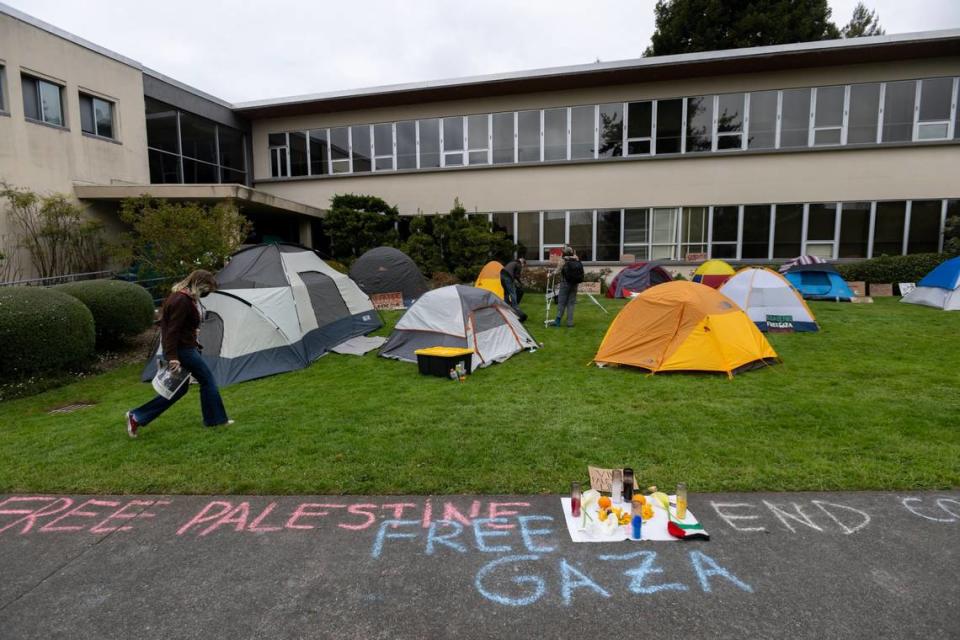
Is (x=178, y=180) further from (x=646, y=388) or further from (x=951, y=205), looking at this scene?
(x=951, y=205)

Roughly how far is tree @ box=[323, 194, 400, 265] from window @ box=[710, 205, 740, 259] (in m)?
11.5

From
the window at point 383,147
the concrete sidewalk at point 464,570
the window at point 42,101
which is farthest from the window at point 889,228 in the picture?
the window at point 42,101

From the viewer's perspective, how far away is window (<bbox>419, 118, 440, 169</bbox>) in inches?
818

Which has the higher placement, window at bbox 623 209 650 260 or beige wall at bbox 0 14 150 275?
beige wall at bbox 0 14 150 275

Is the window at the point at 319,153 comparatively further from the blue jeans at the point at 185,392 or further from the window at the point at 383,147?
the blue jeans at the point at 185,392

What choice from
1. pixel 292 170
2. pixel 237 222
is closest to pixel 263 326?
pixel 237 222

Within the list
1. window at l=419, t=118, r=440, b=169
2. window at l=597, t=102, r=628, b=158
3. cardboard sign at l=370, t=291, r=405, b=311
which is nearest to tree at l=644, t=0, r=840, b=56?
window at l=597, t=102, r=628, b=158

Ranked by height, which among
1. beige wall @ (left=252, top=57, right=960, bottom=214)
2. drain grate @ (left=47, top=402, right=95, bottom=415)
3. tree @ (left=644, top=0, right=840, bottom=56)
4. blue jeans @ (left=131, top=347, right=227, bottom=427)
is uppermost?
tree @ (left=644, top=0, right=840, bottom=56)

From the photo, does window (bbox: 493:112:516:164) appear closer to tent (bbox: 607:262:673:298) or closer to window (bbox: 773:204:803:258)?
tent (bbox: 607:262:673:298)

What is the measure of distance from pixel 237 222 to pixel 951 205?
21.9 meters

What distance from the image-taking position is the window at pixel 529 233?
20047 mm

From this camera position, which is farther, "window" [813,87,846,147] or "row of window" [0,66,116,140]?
"window" [813,87,846,147]

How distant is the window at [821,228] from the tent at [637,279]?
576 centimetres

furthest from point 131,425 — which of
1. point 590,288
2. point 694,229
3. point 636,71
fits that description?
point 636,71
